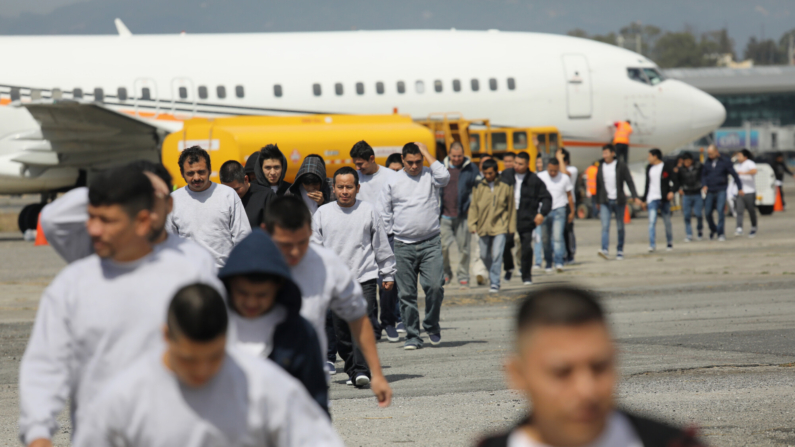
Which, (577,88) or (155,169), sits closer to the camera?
(155,169)

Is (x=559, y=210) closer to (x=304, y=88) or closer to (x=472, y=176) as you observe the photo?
(x=472, y=176)

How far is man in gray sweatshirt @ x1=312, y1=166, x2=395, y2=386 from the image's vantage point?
305 inches

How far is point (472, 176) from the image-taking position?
567 inches

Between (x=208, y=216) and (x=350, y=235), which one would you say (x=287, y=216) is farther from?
(x=350, y=235)

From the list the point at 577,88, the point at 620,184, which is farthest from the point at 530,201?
the point at 577,88

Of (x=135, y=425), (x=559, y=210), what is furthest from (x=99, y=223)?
(x=559, y=210)

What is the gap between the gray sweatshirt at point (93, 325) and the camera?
3.26m

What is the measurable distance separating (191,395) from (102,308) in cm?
79

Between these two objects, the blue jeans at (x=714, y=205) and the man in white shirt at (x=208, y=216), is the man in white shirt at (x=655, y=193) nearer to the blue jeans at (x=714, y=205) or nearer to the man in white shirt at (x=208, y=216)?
the blue jeans at (x=714, y=205)

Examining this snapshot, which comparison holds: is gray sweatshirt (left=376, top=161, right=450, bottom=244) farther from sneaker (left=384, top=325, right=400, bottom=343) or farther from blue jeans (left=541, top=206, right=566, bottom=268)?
blue jeans (left=541, top=206, right=566, bottom=268)

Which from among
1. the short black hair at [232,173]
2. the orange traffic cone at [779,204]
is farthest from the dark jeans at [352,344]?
→ the orange traffic cone at [779,204]

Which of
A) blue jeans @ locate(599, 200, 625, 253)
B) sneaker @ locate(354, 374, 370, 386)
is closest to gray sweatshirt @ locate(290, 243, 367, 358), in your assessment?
sneaker @ locate(354, 374, 370, 386)

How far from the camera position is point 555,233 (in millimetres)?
15781

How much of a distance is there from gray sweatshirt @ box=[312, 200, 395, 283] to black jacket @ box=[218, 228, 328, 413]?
13.9ft
